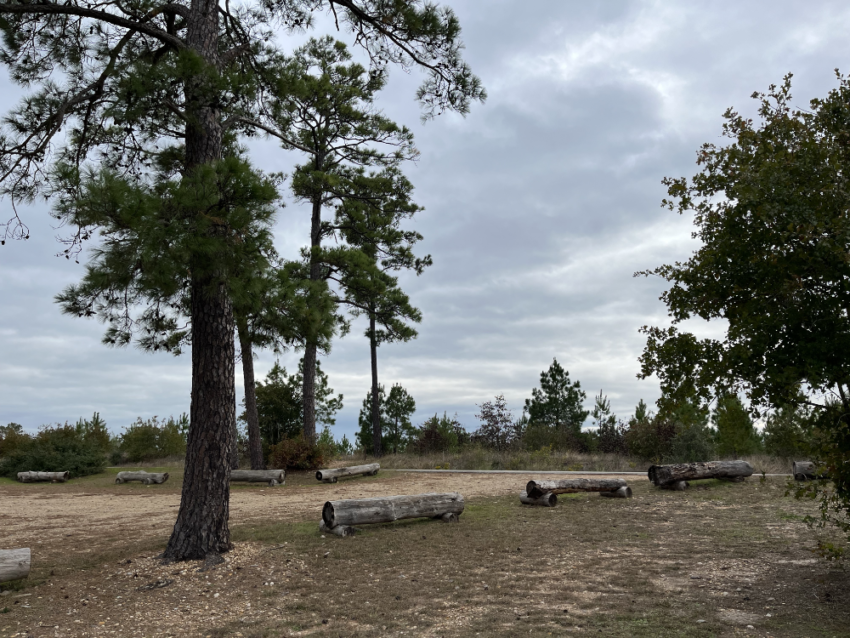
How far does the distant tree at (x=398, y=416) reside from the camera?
28.2 m

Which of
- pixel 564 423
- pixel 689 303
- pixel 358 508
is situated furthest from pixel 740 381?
pixel 564 423

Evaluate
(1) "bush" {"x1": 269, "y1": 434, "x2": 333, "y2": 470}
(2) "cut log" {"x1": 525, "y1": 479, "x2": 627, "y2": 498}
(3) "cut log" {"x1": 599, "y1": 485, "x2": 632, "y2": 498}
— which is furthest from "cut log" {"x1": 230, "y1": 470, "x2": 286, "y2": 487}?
(3) "cut log" {"x1": 599, "y1": 485, "x2": 632, "y2": 498}

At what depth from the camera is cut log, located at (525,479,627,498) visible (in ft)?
36.9

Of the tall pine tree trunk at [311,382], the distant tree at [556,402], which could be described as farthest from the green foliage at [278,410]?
the distant tree at [556,402]

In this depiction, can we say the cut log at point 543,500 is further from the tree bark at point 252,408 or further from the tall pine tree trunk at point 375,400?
the tall pine tree trunk at point 375,400

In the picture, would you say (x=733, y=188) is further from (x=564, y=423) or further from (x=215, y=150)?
(x=564, y=423)

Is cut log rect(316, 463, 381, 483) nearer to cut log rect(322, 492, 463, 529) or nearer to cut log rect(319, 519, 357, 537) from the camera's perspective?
cut log rect(322, 492, 463, 529)

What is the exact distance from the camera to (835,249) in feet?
15.3

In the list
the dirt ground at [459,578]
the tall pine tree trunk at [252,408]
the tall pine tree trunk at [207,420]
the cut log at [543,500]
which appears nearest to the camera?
the dirt ground at [459,578]

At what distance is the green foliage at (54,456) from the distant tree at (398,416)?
12.2 metres

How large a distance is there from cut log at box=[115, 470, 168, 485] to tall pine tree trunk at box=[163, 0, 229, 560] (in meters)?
12.5

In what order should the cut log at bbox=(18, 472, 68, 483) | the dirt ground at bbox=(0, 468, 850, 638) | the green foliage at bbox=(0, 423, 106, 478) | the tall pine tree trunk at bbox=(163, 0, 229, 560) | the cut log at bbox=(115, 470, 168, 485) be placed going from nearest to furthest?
the dirt ground at bbox=(0, 468, 850, 638)
the tall pine tree trunk at bbox=(163, 0, 229, 560)
the cut log at bbox=(115, 470, 168, 485)
the cut log at bbox=(18, 472, 68, 483)
the green foliage at bbox=(0, 423, 106, 478)

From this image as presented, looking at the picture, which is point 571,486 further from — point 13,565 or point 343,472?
point 13,565

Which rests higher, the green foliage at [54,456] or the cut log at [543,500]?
the green foliage at [54,456]
